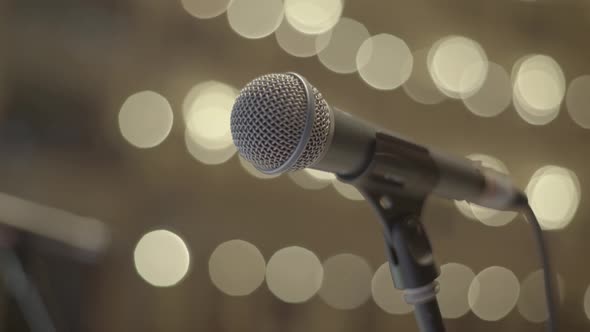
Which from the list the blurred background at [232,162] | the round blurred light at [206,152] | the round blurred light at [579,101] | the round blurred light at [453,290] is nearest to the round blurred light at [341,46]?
the blurred background at [232,162]

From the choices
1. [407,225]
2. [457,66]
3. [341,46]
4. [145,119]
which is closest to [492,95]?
[457,66]

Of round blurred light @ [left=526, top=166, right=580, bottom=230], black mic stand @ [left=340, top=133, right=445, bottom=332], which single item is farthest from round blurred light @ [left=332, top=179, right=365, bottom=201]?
black mic stand @ [left=340, top=133, right=445, bottom=332]

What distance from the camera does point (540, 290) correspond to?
4.25 ft

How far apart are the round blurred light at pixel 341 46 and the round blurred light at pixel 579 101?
2.03 ft

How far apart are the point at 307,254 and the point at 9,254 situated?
0.56 m

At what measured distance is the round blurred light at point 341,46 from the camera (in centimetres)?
112

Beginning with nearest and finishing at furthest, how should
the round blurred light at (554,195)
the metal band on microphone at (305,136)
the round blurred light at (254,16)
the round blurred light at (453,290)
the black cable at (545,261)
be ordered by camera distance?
the metal band on microphone at (305,136)
the black cable at (545,261)
the round blurred light at (254,16)
the round blurred light at (453,290)
the round blurred light at (554,195)

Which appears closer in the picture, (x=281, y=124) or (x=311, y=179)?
(x=281, y=124)

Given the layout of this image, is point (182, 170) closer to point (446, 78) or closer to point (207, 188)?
point (207, 188)

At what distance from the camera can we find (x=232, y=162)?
1061 mm

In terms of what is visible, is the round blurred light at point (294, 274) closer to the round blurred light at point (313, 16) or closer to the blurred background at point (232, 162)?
the blurred background at point (232, 162)

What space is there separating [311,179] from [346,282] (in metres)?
0.22

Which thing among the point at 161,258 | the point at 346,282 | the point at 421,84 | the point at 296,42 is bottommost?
the point at 346,282

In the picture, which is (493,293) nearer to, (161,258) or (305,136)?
(161,258)
